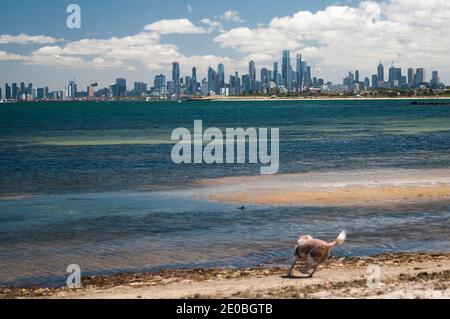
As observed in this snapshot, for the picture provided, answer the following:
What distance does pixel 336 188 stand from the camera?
31.1 metres

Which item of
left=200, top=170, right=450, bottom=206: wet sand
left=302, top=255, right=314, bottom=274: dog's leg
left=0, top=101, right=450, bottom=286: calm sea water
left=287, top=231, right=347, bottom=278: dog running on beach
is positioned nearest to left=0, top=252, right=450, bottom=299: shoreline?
left=302, top=255, right=314, bottom=274: dog's leg

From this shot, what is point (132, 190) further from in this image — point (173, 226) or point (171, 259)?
point (171, 259)

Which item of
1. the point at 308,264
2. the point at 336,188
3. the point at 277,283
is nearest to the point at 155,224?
the point at 308,264

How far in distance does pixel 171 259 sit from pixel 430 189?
16332 mm

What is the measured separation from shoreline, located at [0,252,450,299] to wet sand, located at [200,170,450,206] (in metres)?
10.4

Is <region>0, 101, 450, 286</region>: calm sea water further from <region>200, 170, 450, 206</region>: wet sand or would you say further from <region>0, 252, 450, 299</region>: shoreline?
<region>200, 170, 450, 206</region>: wet sand

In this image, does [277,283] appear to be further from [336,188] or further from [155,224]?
[336,188]

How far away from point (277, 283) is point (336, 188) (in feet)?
57.2

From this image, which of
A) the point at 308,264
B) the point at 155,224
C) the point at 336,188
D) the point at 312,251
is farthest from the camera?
the point at 336,188

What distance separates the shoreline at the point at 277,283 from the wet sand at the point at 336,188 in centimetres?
1037

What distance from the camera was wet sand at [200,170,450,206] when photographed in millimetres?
27516

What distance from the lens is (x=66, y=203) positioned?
28.0m

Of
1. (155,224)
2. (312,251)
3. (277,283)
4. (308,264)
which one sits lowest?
(155,224)
